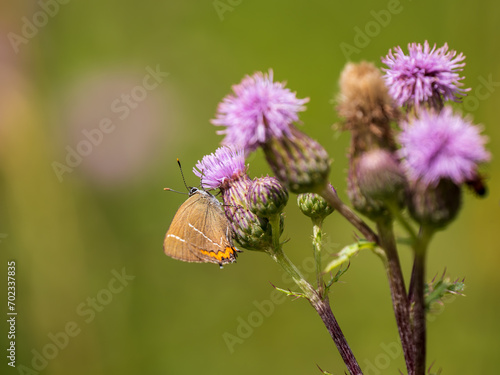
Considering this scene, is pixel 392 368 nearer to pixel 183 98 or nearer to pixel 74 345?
pixel 74 345

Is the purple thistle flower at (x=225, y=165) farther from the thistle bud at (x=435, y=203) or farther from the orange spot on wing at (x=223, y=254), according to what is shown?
the thistle bud at (x=435, y=203)

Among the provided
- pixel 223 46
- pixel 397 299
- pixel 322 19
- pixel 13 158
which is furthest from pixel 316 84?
pixel 397 299
